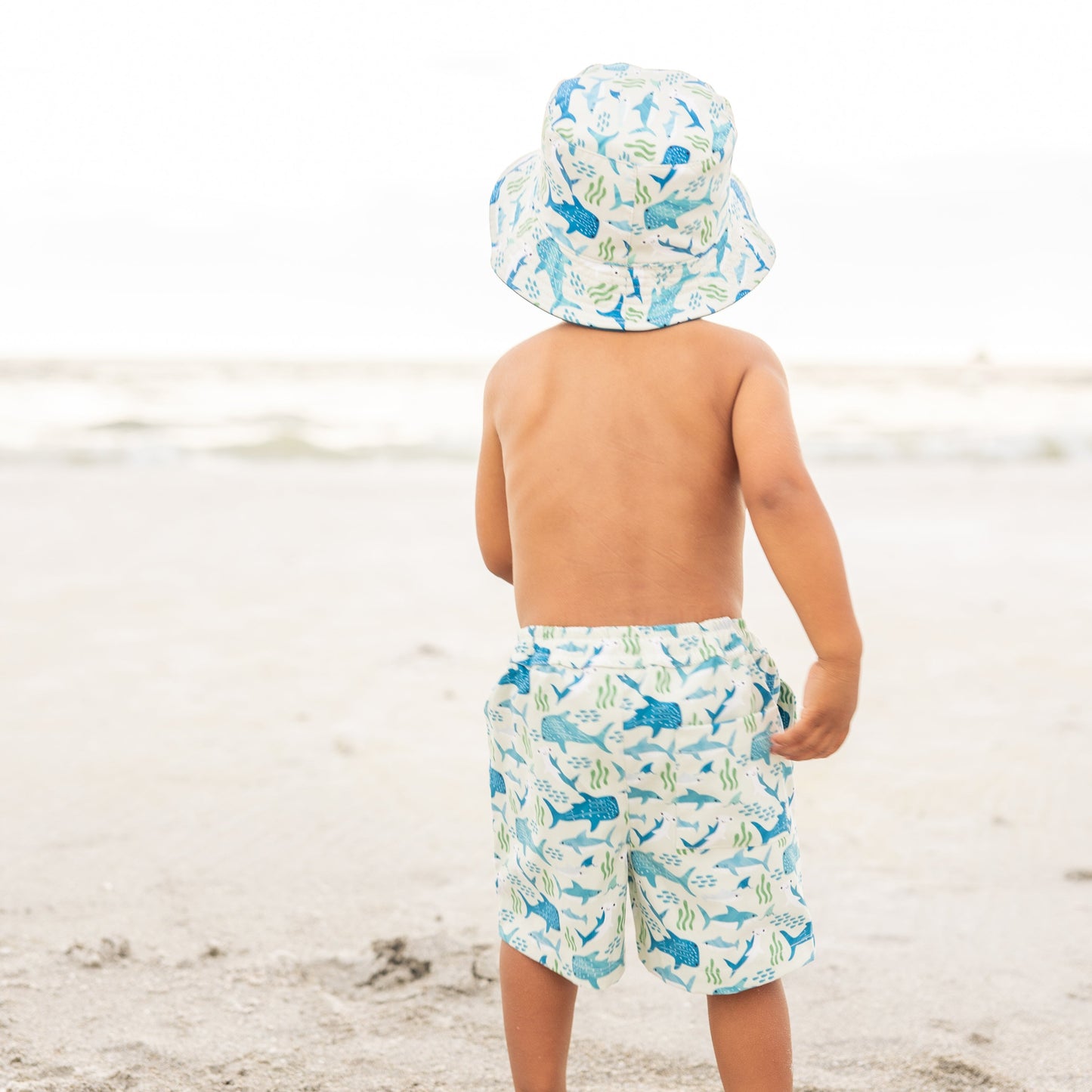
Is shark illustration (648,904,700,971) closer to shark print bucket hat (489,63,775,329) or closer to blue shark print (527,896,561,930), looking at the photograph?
blue shark print (527,896,561,930)

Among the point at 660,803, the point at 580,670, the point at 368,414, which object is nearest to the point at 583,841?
the point at 660,803

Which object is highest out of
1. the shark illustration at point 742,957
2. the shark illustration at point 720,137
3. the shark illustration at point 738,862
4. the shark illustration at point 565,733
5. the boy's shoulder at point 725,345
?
the shark illustration at point 720,137

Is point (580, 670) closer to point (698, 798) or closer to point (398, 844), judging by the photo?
point (698, 798)

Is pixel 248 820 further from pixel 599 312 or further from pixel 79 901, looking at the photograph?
pixel 599 312

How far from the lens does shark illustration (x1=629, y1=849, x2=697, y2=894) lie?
58.6 inches

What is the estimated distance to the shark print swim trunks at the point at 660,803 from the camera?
4.77 ft

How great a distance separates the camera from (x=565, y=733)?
148 cm

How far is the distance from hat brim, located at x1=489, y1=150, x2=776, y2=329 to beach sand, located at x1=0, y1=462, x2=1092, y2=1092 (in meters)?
1.22

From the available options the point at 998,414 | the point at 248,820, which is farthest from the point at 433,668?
the point at 998,414

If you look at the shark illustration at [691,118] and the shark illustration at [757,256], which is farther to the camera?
the shark illustration at [757,256]

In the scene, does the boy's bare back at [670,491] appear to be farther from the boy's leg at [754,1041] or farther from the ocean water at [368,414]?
the ocean water at [368,414]

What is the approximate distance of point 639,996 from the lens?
84.2 inches

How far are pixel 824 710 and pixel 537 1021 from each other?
588 millimetres

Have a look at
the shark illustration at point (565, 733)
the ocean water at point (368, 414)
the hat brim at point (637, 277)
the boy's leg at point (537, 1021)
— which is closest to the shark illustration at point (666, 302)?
the hat brim at point (637, 277)
